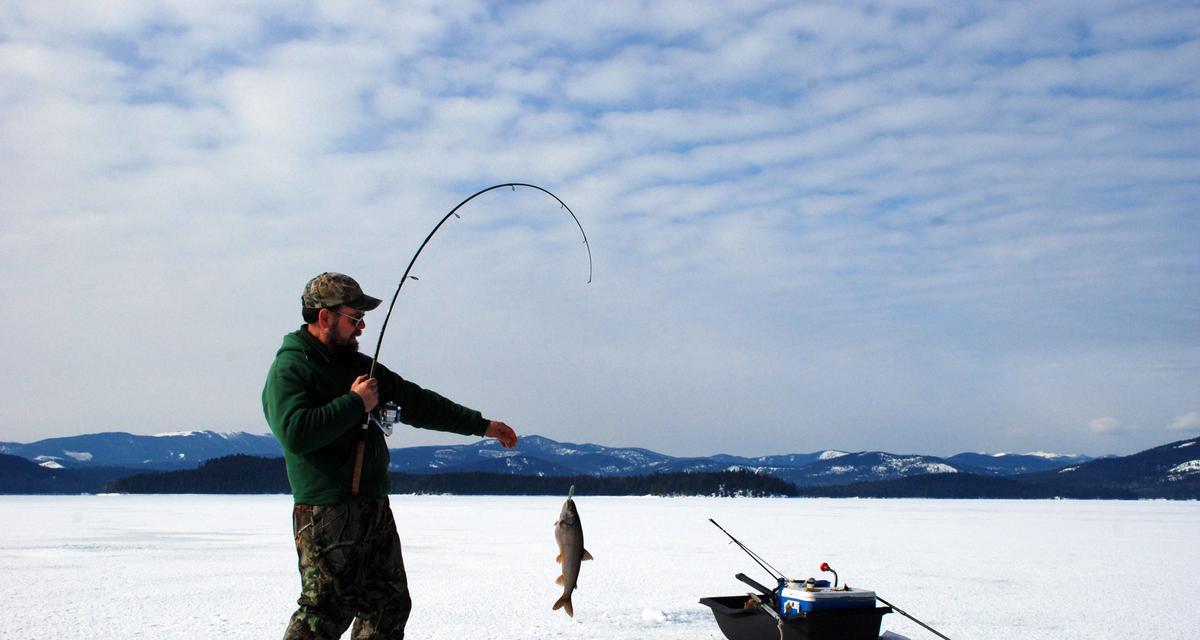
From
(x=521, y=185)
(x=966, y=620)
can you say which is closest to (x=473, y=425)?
(x=521, y=185)

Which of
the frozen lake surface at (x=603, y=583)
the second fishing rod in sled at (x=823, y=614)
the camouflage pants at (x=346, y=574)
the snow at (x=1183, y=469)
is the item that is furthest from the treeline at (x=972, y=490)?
the camouflage pants at (x=346, y=574)

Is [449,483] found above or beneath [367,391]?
beneath

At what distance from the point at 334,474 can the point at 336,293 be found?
2.07 feet

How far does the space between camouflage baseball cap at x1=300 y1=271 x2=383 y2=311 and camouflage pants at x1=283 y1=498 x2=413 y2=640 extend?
27.7 inches

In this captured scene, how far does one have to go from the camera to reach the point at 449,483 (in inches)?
3654

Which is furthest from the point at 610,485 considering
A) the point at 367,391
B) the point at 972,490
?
the point at 367,391

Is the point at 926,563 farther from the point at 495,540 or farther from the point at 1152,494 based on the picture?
the point at 1152,494

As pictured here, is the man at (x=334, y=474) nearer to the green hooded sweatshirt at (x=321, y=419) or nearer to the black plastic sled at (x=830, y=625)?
the green hooded sweatshirt at (x=321, y=419)

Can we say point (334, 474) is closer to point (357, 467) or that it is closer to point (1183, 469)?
point (357, 467)

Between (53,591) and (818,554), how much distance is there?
11.2 meters

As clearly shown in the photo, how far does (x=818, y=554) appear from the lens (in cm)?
1542

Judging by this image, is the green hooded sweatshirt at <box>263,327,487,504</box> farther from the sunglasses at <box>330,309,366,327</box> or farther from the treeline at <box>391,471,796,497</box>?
the treeline at <box>391,471,796,497</box>

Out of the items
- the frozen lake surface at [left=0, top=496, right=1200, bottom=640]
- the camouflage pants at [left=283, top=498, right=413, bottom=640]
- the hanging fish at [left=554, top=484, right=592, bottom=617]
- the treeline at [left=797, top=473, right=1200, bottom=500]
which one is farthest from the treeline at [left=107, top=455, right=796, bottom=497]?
the camouflage pants at [left=283, top=498, right=413, bottom=640]

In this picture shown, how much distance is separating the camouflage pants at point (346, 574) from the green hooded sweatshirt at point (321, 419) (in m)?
0.07
